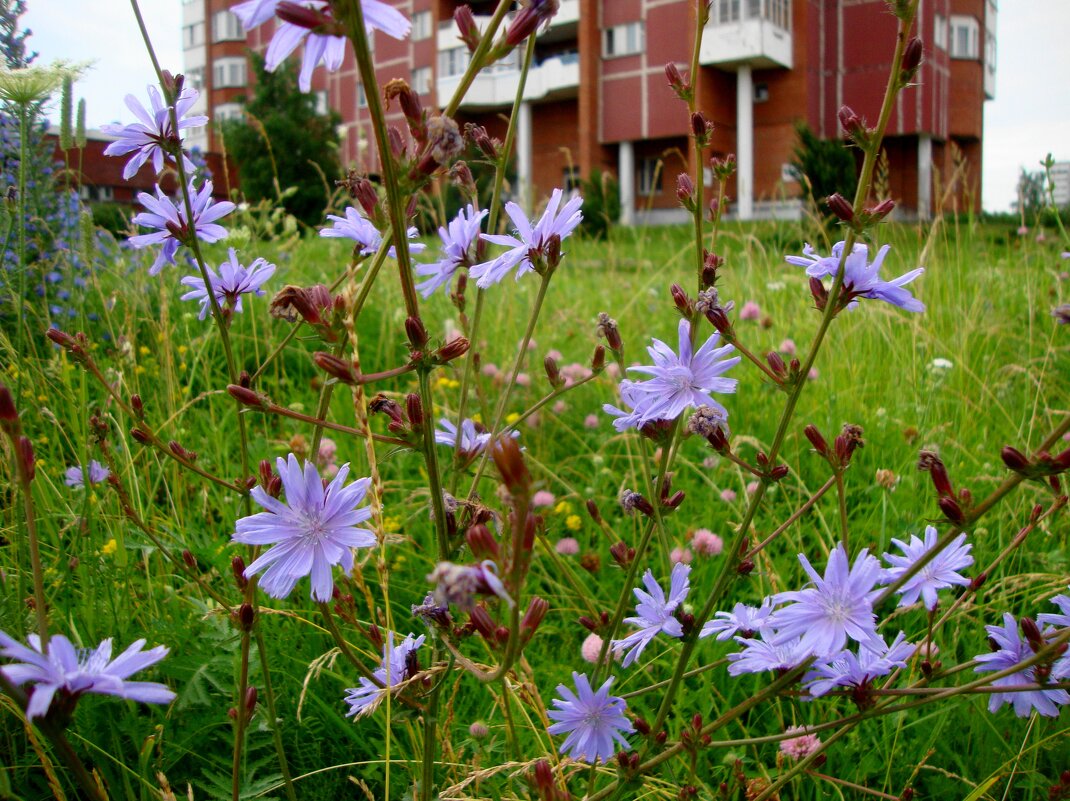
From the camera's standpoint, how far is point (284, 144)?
20.9 meters

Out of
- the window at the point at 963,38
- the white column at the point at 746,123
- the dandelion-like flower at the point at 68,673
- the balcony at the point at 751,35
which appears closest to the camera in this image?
the dandelion-like flower at the point at 68,673

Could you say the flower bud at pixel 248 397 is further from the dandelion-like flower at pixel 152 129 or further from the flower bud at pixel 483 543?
the dandelion-like flower at pixel 152 129

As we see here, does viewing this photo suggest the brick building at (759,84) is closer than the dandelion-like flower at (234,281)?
No

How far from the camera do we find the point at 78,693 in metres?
0.68

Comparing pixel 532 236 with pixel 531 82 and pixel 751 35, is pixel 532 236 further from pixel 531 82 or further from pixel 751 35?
pixel 531 82

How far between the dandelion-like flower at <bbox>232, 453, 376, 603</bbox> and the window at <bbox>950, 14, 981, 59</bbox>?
2560cm

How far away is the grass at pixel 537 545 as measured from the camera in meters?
1.42

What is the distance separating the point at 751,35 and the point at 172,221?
21907 millimetres

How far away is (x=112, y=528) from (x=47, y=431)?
2.23ft

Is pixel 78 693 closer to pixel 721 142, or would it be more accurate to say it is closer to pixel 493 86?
pixel 721 142

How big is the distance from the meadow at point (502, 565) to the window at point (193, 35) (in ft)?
132

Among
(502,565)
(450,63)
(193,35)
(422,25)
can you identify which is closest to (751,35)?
(450,63)

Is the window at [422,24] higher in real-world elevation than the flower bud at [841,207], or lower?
higher

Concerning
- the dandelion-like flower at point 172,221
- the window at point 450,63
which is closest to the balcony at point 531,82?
the window at point 450,63
